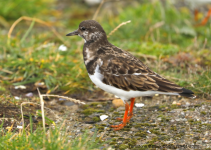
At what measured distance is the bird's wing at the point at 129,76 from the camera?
4.86m

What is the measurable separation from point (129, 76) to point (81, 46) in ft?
11.1

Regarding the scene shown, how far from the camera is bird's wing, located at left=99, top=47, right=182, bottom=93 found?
191 inches

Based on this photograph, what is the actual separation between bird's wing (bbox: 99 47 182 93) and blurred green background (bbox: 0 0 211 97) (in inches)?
45.5

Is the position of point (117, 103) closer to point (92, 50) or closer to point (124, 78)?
point (124, 78)

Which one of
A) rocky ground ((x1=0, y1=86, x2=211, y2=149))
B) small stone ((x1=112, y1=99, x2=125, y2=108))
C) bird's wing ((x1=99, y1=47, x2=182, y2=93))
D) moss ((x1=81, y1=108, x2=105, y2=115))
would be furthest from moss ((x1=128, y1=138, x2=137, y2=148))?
small stone ((x1=112, y1=99, x2=125, y2=108))

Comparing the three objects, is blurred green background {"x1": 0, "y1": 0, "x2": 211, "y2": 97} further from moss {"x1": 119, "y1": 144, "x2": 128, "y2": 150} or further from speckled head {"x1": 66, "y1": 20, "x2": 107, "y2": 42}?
moss {"x1": 119, "y1": 144, "x2": 128, "y2": 150}

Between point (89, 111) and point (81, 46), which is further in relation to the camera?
point (81, 46)

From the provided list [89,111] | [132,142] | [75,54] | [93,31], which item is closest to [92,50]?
[93,31]

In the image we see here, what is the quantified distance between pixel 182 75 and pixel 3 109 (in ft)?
12.5

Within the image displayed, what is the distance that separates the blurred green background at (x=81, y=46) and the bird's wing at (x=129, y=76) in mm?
1156

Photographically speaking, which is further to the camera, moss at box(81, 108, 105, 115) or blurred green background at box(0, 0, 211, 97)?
blurred green background at box(0, 0, 211, 97)

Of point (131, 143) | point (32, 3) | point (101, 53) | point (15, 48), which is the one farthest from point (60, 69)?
point (32, 3)

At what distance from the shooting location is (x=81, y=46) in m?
8.09

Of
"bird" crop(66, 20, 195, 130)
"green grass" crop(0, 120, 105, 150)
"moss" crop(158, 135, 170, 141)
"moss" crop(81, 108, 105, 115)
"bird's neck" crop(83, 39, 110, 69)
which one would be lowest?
"moss" crop(158, 135, 170, 141)
